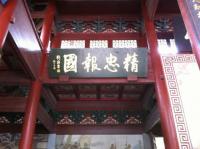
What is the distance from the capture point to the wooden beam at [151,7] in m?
5.19

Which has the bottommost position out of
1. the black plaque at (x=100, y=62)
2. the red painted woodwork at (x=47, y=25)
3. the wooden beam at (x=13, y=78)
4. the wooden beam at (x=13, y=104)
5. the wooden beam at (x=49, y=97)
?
the wooden beam at (x=13, y=104)

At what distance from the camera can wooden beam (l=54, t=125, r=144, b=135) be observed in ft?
19.3

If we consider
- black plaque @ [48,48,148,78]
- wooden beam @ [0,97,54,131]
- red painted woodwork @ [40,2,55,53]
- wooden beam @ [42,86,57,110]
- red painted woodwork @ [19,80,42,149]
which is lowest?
red painted woodwork @ [19,80,42,149]

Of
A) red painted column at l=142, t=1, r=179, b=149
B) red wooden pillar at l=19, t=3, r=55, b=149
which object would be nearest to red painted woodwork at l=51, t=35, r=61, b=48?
red wooden pillar at l=19, t=3, r=55, b=149

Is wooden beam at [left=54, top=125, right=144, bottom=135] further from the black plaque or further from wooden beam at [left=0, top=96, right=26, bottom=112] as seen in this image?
the black plaque

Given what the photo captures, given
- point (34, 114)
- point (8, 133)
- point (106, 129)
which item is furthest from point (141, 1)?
point (8, 133)

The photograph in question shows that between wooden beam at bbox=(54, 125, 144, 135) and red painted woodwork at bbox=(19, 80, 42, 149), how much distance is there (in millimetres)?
1824

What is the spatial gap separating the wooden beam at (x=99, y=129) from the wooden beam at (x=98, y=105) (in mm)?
450

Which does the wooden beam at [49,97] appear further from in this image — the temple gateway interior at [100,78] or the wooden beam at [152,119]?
the wooden beam at [152,119]

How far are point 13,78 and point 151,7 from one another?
3.35 m

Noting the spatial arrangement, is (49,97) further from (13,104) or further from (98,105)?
(98,105)

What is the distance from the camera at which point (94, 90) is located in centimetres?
577

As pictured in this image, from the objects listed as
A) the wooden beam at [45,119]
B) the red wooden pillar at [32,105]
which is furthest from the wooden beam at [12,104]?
the red wooden pillar at [32,105]

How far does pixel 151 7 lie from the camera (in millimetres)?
5355
